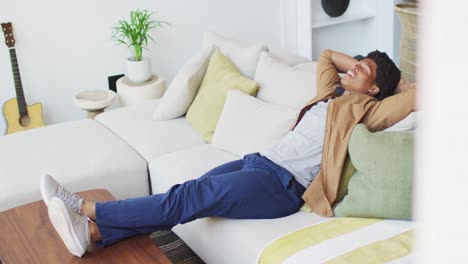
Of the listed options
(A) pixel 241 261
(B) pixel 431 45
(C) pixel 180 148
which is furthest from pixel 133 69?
(B) pixel 431 45

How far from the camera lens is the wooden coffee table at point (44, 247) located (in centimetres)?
182

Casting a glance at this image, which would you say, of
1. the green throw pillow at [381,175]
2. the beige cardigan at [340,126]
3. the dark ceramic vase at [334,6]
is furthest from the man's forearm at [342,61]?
the dark ceramic vase at [334,6]

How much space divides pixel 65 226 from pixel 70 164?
74 cm

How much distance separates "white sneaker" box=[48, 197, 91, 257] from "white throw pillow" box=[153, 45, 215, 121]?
1.15 metres

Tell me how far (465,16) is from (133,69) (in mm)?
3545

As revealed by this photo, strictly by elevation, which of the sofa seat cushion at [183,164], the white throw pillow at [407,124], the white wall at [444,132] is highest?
the white wall at [444,132]

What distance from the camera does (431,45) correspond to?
0.76 feet

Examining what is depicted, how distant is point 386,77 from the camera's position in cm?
212

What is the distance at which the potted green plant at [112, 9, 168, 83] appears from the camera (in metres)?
3.69

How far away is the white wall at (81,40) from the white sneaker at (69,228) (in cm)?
207

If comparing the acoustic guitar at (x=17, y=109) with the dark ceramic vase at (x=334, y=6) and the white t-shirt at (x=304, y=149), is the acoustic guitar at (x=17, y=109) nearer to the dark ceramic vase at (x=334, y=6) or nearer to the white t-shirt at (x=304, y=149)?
the white t-shirt at (x=304, y=149)

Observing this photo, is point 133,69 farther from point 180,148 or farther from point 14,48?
point 180,148

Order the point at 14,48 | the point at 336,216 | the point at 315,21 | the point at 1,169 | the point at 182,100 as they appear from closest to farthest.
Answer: the point at 336,216 < the point at 1,169 < the point at 182,100 < the point at 14,48 < the point at 315,21

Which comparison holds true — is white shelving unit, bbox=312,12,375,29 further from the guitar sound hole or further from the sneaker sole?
the sneaker sole
